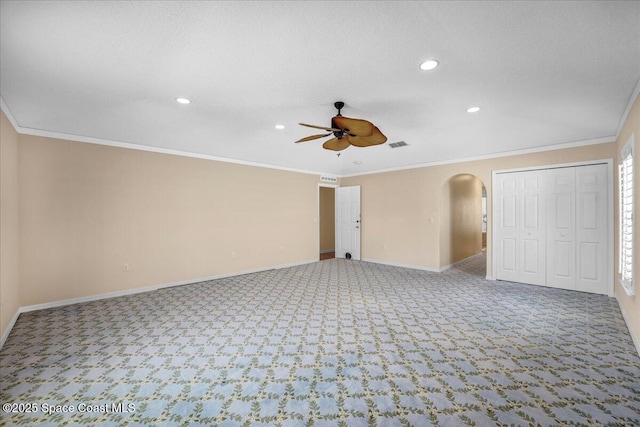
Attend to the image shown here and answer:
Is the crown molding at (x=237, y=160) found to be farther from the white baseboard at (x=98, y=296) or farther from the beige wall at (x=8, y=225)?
the white baseboard at (x=98, y=296)

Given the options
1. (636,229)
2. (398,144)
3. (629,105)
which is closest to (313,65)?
(398,144)

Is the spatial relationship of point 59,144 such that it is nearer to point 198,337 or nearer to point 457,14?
point 198,337

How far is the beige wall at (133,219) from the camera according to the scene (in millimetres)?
4098

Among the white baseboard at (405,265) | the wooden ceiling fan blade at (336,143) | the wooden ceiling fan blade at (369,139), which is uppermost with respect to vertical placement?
the wooden ceiling fan blade at (336,143)

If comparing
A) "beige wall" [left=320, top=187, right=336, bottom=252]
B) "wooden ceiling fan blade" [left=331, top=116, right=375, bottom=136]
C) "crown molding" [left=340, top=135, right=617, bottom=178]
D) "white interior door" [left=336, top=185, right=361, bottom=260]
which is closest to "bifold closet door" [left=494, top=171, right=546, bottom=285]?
"crown molding" [left=340, top=135, right=617, bottom=178]

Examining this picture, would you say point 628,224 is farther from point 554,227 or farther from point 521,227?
point 521,227

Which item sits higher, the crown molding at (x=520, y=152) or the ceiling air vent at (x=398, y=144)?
the ceiling air vent at (x=398, y=144)

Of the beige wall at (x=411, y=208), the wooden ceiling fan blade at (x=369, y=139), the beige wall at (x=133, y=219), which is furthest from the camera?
the beige wall at (x=411, y=208)

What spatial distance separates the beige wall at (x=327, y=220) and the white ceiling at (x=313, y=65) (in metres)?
5.80

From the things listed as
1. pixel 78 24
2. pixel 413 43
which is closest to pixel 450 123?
pixel 413 43

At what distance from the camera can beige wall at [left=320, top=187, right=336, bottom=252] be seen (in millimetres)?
10078

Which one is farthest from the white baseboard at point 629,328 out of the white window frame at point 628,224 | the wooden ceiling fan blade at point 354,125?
the wooden ceiling fan blade at point 354,125

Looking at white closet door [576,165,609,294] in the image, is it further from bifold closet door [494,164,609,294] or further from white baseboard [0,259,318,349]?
white baseboard [0,259,318,349]

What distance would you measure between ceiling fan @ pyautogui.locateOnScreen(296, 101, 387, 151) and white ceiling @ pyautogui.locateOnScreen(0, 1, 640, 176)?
32 cm
